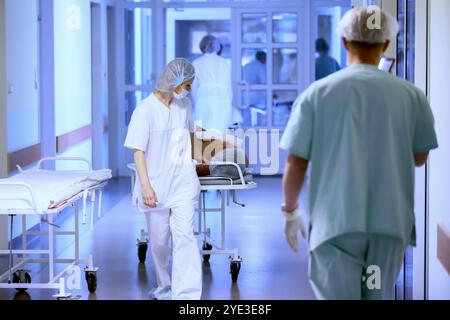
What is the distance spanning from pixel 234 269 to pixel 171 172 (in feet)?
2.85

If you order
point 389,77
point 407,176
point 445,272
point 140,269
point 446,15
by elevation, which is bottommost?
point 140,269

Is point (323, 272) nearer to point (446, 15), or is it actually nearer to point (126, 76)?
point (446, 15)

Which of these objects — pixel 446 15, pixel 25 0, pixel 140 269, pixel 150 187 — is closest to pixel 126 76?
pixel 25 0

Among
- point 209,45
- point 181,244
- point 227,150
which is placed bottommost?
point 181,244

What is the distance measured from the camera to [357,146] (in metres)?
2.56

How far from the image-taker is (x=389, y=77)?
260 cm

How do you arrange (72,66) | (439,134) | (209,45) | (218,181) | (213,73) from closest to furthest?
(439,134) → (218,181) → (72,66) → (209,45) → (213,73)

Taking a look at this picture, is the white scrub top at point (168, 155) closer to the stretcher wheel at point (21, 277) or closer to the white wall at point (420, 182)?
the stretcher wheel at point (21, 277)

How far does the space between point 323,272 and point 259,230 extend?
12.4ft

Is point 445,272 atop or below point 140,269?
atop

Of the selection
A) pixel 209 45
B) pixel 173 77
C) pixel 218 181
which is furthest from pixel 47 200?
pixel 209 45

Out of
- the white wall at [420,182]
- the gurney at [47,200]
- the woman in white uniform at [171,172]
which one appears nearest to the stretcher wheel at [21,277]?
the gurney at [47,200]

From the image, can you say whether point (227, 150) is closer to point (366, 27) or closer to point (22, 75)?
point (22, 75)

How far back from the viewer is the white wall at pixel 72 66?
711 cm
